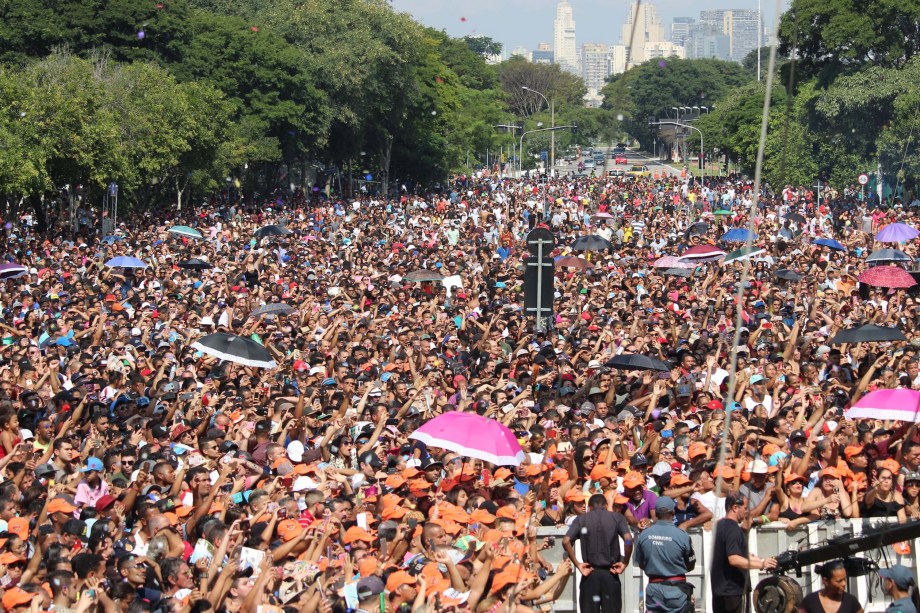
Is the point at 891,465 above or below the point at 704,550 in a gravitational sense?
above

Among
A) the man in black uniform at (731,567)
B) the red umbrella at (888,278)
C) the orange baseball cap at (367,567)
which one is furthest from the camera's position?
the red umbrella at (888,278)

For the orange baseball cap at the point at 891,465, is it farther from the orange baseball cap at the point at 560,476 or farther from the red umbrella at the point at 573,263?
the red umbrella at the point at 573,263

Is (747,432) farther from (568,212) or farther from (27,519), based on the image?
(568,212)

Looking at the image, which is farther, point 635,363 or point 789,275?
point 789,275

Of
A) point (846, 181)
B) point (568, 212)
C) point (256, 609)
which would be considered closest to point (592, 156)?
point (846, 181)

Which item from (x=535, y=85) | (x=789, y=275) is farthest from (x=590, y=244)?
(x=535, y=85)

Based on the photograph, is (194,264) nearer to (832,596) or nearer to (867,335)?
(867,335)

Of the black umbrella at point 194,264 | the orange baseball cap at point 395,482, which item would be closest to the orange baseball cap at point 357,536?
the orange baseball cap at point 395,482
